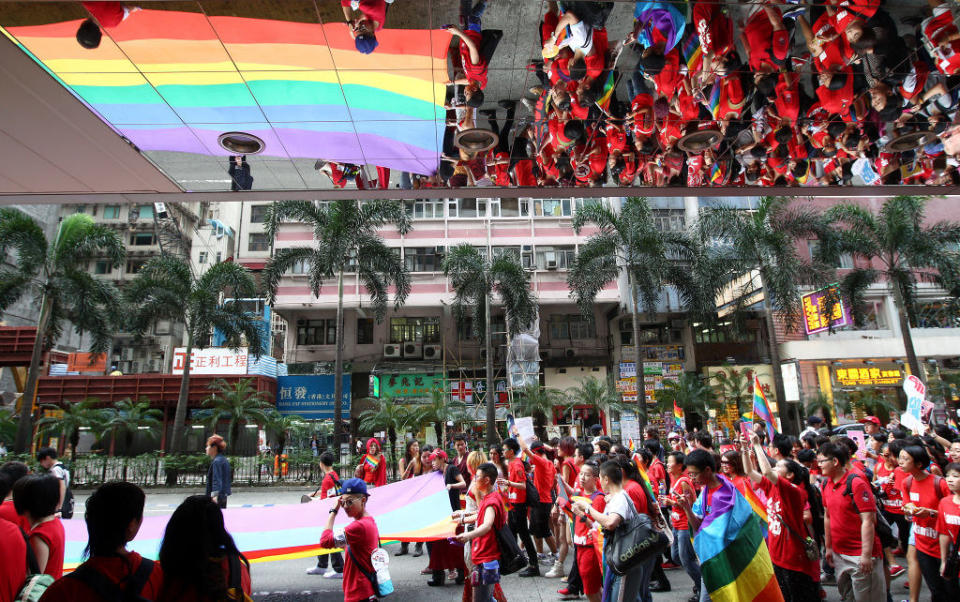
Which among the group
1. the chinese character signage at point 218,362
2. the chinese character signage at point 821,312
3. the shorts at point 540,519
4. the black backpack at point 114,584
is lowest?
the shorts at point 540,519

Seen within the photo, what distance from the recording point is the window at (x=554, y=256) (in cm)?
3000

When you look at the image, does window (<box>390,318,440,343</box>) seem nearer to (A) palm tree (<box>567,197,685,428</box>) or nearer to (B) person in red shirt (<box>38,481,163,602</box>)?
(A) palm tree (<box>567,197,685,428</box>)

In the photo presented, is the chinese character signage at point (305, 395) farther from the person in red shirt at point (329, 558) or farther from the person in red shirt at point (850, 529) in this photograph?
the person in red shirt at point (850, 529)

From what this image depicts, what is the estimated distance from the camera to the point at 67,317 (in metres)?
19.9

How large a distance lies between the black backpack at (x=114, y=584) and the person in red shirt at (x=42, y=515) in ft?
4.57

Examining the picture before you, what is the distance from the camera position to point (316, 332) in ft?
102

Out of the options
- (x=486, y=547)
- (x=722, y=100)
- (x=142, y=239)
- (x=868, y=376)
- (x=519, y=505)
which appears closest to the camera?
(x=486, y=547)

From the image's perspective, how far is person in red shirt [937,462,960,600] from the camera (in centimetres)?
465

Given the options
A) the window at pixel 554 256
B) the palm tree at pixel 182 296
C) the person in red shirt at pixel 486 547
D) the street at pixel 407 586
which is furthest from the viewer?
the window at pixel 554 256

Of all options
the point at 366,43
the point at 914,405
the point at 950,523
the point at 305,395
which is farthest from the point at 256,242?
the point at 950,523

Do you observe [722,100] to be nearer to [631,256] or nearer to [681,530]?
[681,530]

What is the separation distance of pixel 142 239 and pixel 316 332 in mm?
18968

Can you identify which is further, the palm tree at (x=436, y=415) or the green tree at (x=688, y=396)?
the green tree at (x=688, y=396)

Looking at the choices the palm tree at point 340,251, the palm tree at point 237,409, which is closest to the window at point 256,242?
the palm tree at point 237,409
